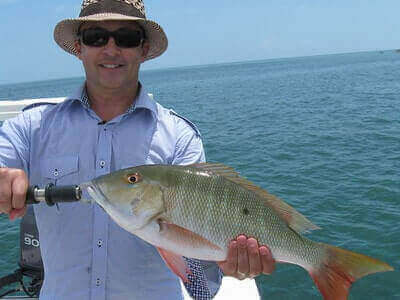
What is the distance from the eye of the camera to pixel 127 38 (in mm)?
2854

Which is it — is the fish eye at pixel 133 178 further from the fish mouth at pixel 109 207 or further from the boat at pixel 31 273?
the boat at pixel 31 273

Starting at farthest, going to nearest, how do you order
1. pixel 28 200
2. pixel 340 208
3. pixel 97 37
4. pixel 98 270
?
pixel 340 208 → pixel 97 37 → pixel 98 270 → pixel 28 200

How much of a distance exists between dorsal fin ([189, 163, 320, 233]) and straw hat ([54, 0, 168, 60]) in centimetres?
119

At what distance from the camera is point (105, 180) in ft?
7.68

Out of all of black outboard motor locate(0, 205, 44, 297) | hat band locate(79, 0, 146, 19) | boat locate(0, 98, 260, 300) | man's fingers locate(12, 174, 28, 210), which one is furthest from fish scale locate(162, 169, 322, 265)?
black outboard motor locate(0, 205, 44, 297)

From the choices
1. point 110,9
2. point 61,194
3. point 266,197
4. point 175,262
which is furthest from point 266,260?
point 110,9

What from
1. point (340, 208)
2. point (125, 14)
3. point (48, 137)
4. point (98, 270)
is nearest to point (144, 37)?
point (125, 14)

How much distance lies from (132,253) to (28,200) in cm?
81

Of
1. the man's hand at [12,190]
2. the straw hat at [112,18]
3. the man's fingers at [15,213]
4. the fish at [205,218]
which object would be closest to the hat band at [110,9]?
the straw hat at [112,18]

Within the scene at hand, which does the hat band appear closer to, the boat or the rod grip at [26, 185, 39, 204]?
the rod grip at [26, 185, 39, 204]

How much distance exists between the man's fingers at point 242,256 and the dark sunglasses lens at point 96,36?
1644 millimetres

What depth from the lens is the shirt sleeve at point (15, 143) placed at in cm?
254

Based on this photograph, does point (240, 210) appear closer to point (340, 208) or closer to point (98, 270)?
point (98, 270)

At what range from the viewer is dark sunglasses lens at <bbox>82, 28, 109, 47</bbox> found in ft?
9.23
